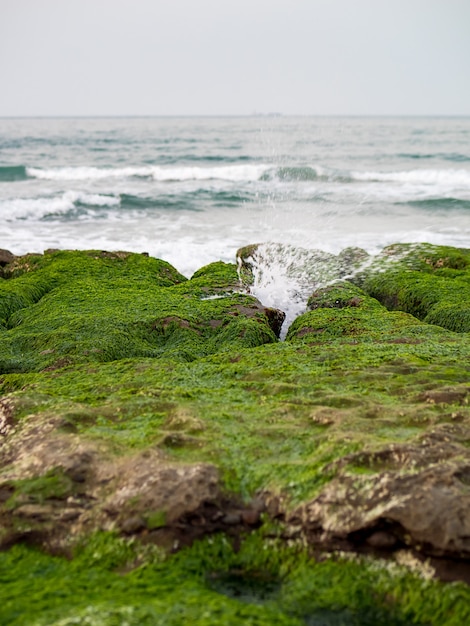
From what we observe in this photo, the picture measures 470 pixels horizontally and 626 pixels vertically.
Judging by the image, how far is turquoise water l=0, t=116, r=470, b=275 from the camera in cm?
1833

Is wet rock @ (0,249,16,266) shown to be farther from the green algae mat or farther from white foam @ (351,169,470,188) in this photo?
white foam @ (351,169,470,188)

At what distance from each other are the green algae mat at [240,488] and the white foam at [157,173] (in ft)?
111

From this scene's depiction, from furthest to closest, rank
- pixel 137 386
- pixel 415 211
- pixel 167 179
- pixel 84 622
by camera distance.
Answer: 1. pixel 167 179
2. pixel 415 211
3. pixel 137 386
4. pixel 84 622

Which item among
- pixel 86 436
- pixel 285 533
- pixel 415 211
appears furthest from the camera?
pixel 415 211

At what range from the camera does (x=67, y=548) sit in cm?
297

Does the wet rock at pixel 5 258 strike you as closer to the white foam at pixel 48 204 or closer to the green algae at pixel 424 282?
the green algae at pixel 424 282

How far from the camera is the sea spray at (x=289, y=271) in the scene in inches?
373

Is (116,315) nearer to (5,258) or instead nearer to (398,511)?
(5,258)

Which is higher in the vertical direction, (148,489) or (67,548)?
(148,489)

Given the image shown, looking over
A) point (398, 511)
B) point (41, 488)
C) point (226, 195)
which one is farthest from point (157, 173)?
point (398, 511)

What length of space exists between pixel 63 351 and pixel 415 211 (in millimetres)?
21877

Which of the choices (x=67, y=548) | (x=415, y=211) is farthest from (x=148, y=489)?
(x=415, y=211)

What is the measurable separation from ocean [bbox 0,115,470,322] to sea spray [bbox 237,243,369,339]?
199 cm

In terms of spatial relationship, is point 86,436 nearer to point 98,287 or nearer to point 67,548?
point 67,548
